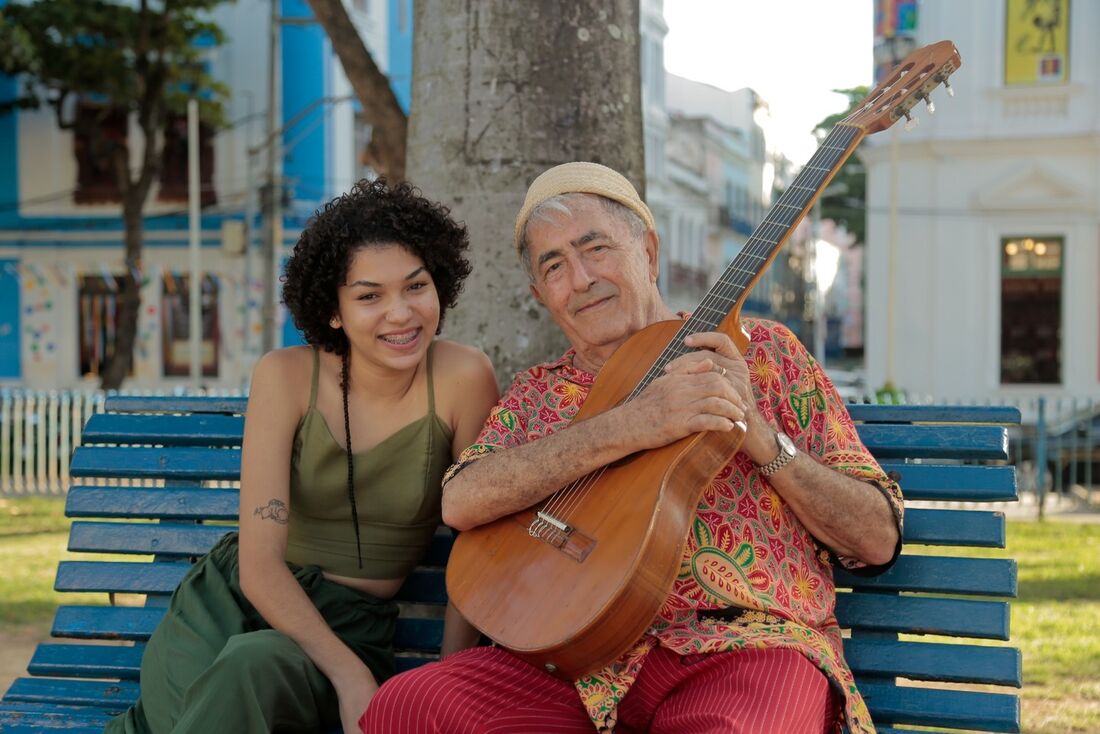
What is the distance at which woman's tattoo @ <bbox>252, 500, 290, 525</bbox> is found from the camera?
3.14m

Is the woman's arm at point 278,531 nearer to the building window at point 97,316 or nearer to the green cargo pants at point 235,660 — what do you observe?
the green cargo pants at point 235,660

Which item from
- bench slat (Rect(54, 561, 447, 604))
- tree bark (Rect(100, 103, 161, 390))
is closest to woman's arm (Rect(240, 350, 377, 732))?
bench slat (Rect(54, 561, 447, 604))

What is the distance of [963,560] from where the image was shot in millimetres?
3152

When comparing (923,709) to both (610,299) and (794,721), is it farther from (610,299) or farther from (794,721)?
(610,299)

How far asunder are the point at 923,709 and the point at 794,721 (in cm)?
61

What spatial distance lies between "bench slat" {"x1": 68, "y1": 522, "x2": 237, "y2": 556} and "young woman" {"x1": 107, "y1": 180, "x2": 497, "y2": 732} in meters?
0.30

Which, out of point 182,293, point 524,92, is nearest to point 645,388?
point 524,92

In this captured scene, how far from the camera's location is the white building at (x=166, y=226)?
25.1 metres

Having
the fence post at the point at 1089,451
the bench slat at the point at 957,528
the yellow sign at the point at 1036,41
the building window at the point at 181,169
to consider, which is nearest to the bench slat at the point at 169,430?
the bench slat at the point at 957,528

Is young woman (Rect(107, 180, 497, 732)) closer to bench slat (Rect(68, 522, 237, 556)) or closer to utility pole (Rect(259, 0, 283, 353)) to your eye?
bench slat (Rect(68, 522, 237, 556))

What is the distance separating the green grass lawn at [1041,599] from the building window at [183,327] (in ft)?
43.7

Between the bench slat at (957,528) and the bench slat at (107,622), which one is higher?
the bench slat at (957,528)

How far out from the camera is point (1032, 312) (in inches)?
802

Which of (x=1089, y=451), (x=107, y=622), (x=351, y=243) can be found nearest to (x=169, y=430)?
(x=107, y=622)
